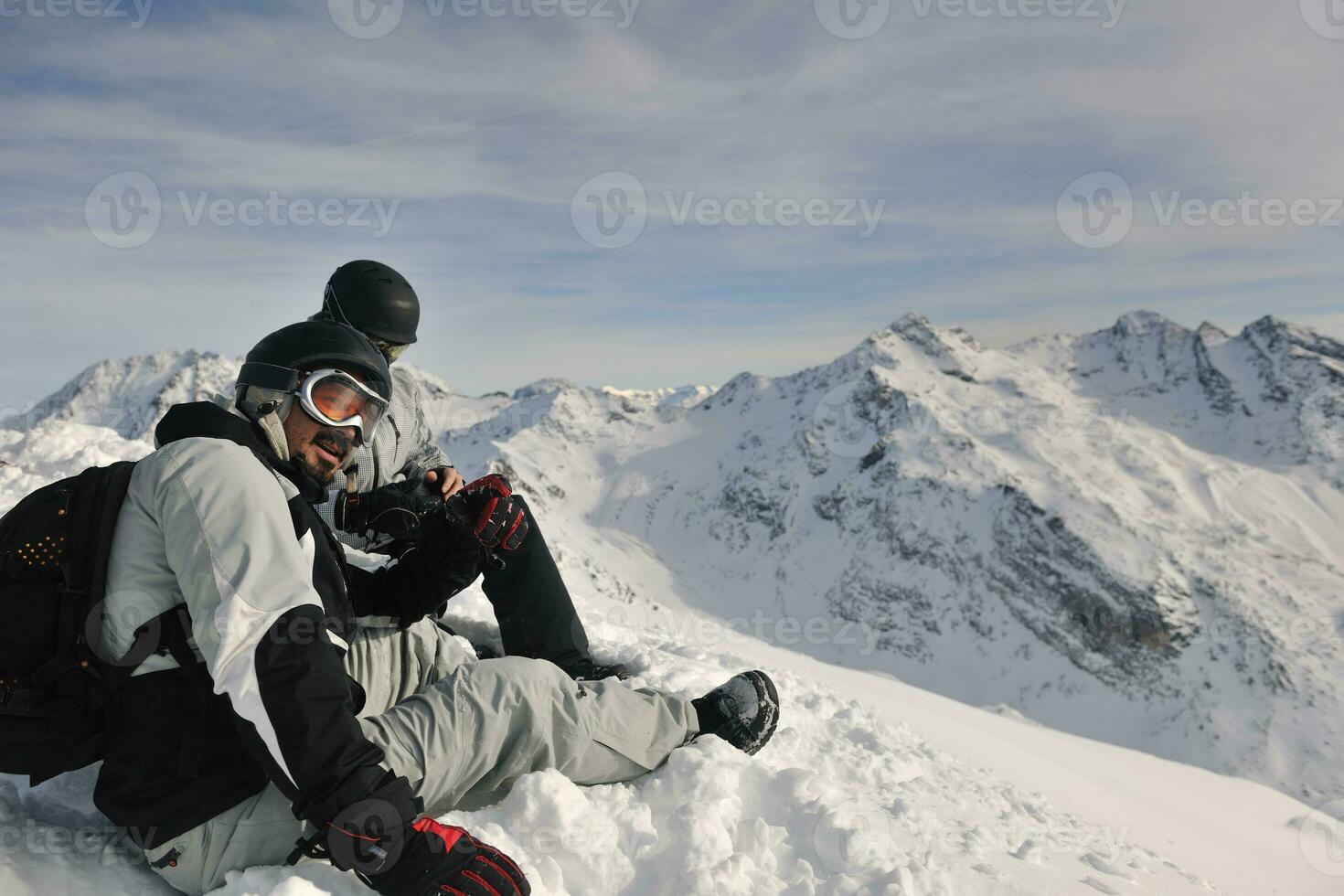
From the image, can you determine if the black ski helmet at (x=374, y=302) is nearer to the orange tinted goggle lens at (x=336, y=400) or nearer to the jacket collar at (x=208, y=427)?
the orange tinted goggle lens at (x=336, y=400)

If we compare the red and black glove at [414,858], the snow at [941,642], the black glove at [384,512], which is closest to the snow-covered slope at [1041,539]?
the snow at [941,642]

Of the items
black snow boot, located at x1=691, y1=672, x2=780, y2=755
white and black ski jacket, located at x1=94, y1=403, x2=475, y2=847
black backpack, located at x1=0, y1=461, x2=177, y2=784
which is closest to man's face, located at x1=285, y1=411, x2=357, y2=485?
white and black ski jacket, located at x1=94, y1=403, x2=475, y2=847

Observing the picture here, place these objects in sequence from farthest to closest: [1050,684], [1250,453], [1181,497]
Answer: [1250,453]
[1181,497]
[1050,684]

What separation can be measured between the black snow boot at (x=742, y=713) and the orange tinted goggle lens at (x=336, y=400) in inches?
101

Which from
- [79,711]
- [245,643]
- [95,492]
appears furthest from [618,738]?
[95,492]

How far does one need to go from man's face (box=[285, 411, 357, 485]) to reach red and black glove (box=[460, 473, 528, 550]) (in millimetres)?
1105

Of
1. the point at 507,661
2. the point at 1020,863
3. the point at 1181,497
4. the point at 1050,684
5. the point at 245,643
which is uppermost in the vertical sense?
the point at 245,643

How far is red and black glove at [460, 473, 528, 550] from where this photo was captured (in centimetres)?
455

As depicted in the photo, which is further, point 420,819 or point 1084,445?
point 1084,445

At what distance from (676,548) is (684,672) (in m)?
157

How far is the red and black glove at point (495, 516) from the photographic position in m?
4.55

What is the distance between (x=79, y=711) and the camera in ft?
9.45

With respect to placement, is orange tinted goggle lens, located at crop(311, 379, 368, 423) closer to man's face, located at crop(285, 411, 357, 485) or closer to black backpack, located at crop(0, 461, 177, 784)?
man's face, located at crop(285, 411, 357, 485)

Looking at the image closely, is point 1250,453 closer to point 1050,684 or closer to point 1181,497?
point 1181,497
